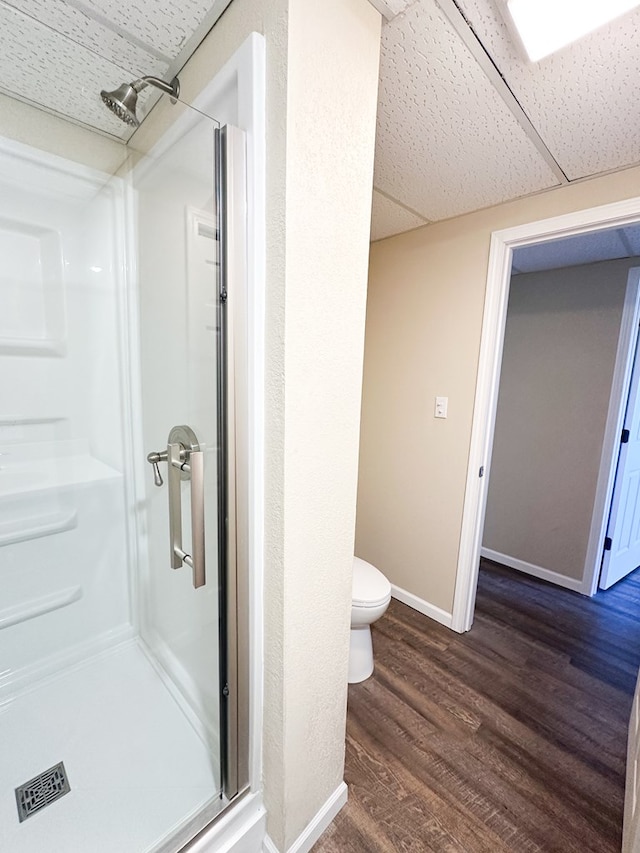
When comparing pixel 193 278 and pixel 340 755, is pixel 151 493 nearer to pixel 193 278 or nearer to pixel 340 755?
pixel 193 278

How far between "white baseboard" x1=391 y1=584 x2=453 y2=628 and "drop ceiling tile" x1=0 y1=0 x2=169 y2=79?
8.51 ft

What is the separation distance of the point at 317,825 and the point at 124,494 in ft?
4.46

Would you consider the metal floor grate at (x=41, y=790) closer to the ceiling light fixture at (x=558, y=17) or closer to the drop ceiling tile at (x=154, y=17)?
the drop ceiling tile at (x=154, y=17)

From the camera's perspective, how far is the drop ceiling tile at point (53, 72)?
3.12 feet

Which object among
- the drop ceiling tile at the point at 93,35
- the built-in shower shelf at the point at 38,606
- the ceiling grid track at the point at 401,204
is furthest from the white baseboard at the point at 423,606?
the drop ceiling tile at the point at 93,35

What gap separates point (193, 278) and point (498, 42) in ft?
3.25

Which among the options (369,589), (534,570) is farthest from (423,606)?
(534,570)

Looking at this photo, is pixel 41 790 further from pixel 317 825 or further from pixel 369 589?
pixel 369 589

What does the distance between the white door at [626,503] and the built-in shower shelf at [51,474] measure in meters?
3.04

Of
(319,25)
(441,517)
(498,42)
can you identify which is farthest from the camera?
(441,517)

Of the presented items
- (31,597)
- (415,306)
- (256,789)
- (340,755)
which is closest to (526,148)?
(415,306)

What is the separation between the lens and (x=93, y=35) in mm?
949

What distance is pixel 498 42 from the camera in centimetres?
94

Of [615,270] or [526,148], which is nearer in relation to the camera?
[526,148]
